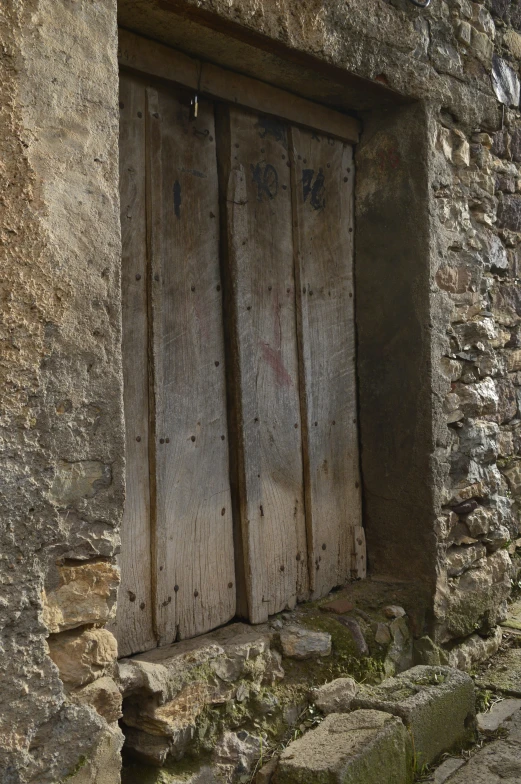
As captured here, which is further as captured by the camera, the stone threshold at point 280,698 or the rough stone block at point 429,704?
the rough stone block at point 429,704

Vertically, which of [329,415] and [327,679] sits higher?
[329,415]

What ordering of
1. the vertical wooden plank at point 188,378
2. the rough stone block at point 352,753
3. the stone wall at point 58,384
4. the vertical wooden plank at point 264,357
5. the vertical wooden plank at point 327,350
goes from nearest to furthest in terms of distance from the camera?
the stone wall at point 58,384, the rough stone block at point 352,753, the vertical wooden plank at point 188,378, the vertical wooden plank at point 264,357, the vertical wooden plank at point 327,350

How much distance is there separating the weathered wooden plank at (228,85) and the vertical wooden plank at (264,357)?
7 centimetres

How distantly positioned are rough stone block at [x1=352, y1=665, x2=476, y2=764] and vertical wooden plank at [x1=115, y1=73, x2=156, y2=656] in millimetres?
801

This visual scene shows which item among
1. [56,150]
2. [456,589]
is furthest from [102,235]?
[456,589]

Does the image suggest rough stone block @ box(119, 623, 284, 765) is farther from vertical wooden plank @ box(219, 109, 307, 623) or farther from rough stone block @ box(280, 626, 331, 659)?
vertical wooden plank @ box(219, 109, 307, 623)

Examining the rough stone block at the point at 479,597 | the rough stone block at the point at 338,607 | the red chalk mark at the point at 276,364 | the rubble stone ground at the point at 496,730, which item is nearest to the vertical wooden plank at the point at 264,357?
the red chalk mark at the point at 276,364

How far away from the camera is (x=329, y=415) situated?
3.10 meters

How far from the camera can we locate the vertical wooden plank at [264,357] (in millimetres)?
2697

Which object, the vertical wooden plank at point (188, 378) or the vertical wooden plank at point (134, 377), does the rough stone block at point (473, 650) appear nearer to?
the vertical wooden plank at point (188, 378)

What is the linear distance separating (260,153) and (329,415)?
3.46 feet

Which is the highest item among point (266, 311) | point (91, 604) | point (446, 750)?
point (266, 311)

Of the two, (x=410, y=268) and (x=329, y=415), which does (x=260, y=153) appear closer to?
(x=410, y=268)

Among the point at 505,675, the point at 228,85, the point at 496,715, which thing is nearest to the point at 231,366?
the point at 228,85
